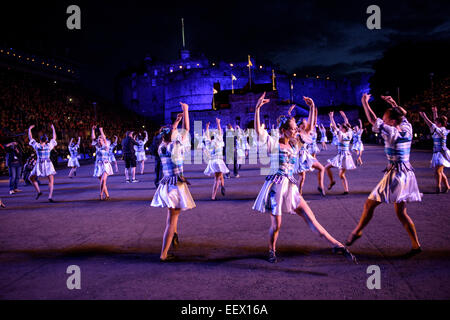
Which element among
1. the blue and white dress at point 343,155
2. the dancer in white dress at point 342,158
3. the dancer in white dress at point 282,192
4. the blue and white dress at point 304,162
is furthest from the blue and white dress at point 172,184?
the blue and white dress at point 343,155

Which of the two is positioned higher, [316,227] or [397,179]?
[397,179]

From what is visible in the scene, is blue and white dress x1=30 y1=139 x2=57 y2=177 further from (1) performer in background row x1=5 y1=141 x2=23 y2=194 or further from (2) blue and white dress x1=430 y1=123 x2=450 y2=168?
(2) blue and white dress x1=430 y1=123 x2=450 y2=168

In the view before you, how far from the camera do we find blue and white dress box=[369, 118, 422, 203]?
14.5 ft

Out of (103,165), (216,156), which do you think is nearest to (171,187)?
(216,156)

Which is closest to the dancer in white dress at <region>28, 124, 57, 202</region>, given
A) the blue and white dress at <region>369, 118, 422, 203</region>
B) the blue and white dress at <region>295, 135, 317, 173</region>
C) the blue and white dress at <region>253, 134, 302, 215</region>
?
the blue and white dress at <region>295, 135, 317, 173</region>

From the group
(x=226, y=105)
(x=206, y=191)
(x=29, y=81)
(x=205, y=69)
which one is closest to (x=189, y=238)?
(x=206, y=191)

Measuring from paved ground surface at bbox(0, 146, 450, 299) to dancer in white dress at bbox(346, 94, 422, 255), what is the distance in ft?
1.55

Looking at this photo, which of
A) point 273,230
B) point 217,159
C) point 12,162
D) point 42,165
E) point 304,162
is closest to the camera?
point 273,230

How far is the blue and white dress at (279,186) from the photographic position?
14.2 ft

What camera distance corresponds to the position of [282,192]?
437cm

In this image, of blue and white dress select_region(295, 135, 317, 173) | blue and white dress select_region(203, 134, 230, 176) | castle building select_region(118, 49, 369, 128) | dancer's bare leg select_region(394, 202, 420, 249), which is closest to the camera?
dancer's bare leg select_region(394, 202, 420, 249)

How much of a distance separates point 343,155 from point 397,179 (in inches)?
214

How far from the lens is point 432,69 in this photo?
49.3m

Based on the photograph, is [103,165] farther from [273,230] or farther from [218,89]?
[218,89]
